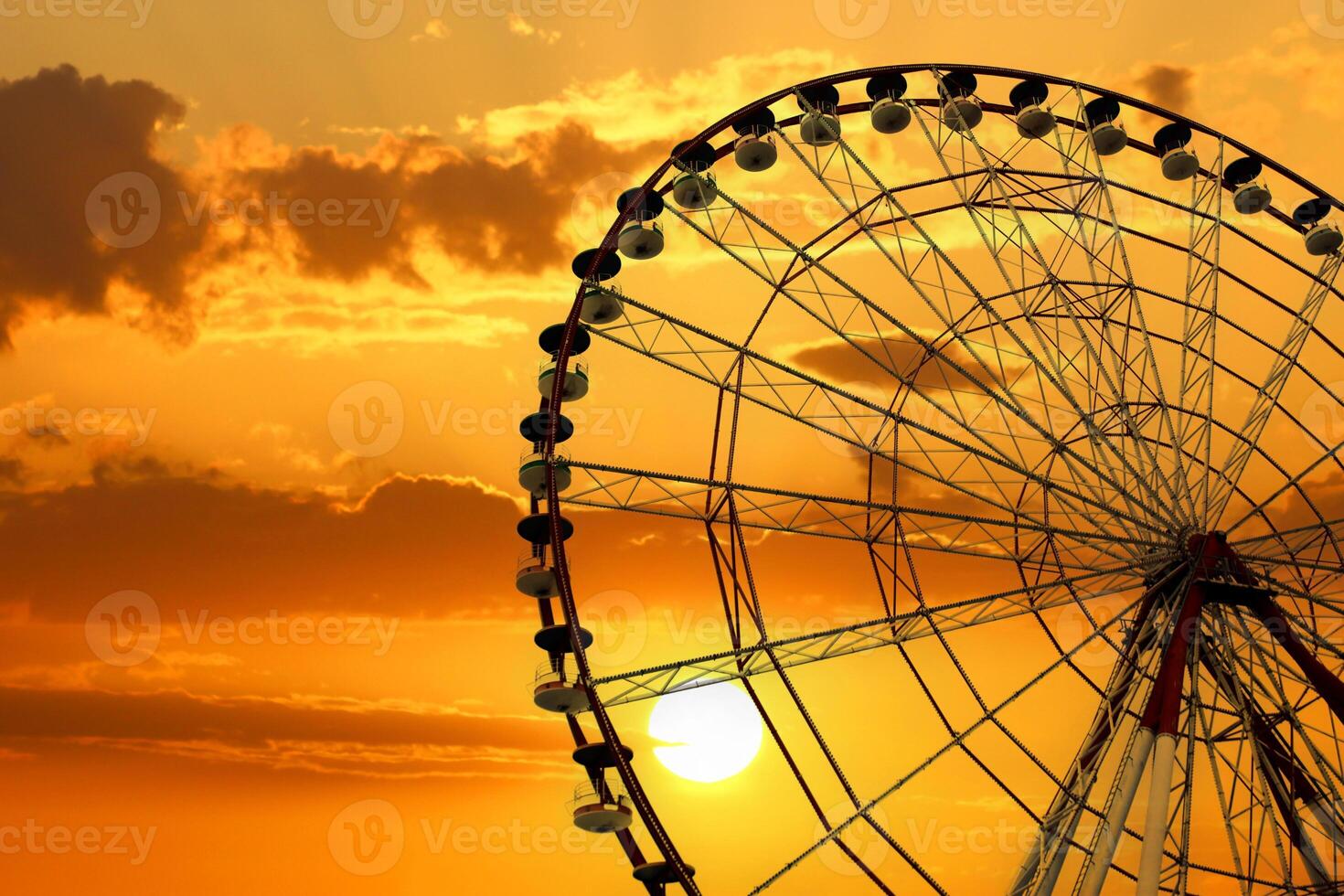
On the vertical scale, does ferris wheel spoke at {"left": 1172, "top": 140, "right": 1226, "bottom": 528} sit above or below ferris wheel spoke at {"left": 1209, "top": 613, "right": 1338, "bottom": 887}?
above

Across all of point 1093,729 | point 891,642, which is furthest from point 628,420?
point 1093,729

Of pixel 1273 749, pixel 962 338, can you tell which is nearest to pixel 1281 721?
pixel 1273 749

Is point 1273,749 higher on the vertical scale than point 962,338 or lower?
lower

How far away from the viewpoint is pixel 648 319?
89.2 ft

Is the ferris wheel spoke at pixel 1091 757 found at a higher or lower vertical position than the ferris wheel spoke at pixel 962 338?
lower

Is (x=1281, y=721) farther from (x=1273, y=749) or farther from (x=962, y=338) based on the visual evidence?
(x=962, y=338)

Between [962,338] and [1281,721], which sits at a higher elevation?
[962,338]

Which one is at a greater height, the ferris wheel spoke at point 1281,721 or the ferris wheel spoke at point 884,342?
the ferris wheel spoke at point 884,342

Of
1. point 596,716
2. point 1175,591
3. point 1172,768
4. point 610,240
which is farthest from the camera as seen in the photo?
point 610,240

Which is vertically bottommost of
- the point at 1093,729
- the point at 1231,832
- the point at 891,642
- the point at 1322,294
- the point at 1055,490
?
the point at 1231,832

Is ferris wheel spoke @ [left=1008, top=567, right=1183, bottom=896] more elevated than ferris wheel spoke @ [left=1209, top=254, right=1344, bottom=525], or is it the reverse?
ferris wheel spoke @ [left=1209, top=254, right=1344, bottom=525]

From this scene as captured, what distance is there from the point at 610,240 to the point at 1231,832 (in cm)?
1636

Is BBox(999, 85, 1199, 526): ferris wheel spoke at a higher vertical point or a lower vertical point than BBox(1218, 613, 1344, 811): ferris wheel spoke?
higher

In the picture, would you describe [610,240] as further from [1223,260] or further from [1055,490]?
[1223,260]
